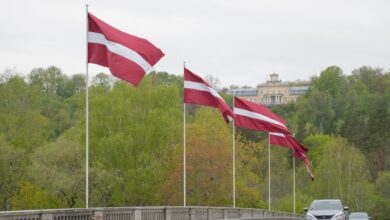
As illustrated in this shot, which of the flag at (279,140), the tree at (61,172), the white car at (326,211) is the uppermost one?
the flag at (279,140)

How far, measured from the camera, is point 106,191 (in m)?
83.0

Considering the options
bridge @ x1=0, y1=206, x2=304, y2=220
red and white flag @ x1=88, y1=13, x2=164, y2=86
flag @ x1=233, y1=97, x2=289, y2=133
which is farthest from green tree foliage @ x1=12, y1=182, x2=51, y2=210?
red and white flag @ x1=88, y1=13, x2=164, y2=86

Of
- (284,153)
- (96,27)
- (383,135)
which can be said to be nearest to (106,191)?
(96,27)

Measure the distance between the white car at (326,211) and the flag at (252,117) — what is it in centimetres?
805

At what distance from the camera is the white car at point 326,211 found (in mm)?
40938

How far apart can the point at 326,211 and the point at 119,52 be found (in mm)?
14536

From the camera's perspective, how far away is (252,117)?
50562 millimetres

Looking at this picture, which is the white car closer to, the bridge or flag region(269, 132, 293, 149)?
the bridge

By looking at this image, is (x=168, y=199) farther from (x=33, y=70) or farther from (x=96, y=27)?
(x=33, y=70)

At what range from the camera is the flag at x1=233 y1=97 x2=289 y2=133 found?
164 feet

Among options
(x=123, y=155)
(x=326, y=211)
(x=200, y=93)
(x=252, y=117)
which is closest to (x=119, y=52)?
(x=200, y=93)

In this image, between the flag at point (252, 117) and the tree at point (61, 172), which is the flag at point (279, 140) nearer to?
the flag at point (252, 117)

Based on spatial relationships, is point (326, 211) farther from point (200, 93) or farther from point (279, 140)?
point (279, 140)

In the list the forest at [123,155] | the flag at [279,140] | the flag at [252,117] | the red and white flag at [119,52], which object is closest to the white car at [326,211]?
the flag at [252,117]
